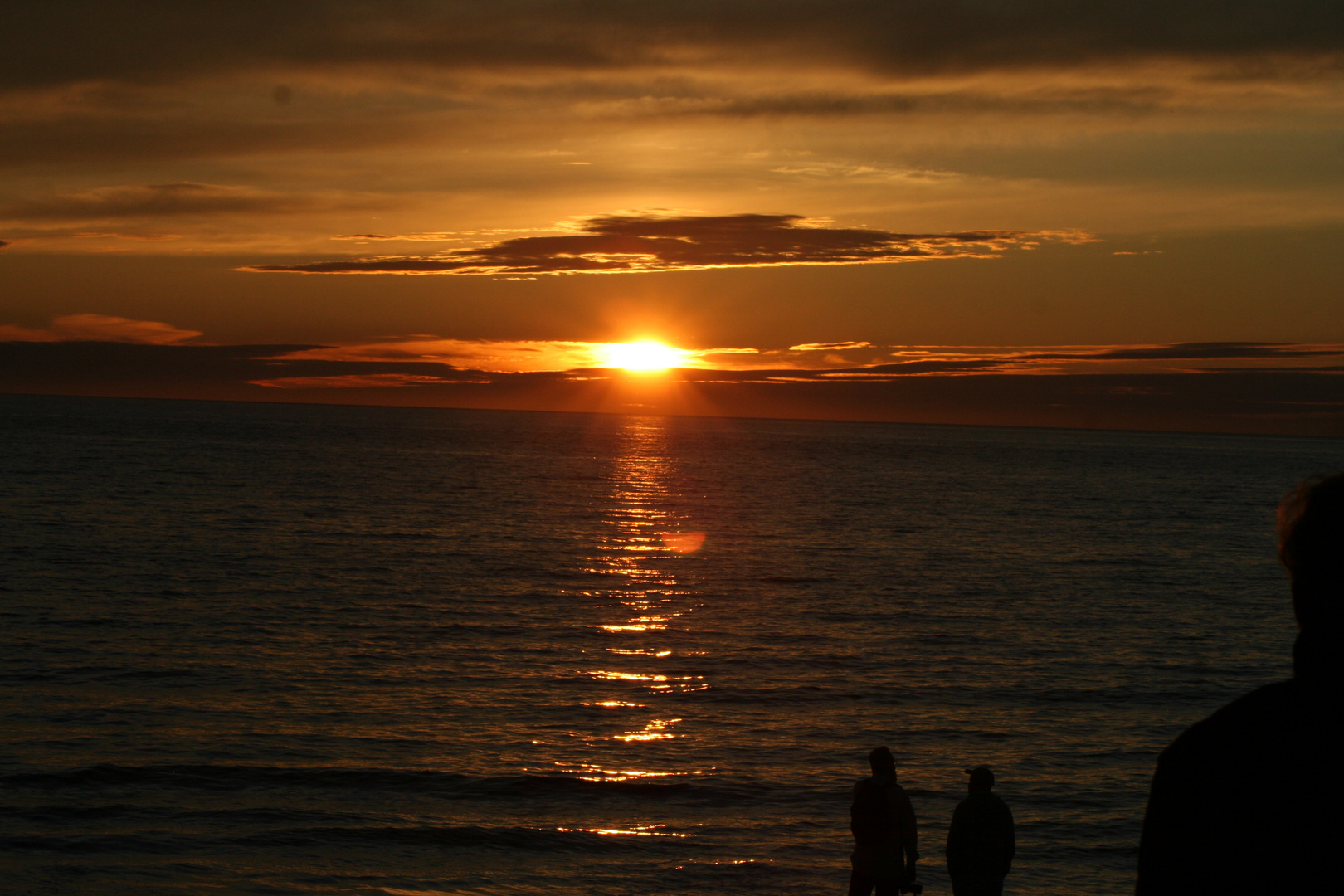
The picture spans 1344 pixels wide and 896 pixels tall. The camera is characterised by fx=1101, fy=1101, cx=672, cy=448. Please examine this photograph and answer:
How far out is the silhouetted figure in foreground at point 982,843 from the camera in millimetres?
10852

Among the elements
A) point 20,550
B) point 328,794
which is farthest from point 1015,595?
point 20,550

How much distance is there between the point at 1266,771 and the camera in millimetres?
2357

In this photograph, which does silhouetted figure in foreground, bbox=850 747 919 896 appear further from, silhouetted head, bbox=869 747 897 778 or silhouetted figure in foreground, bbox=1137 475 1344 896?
silhouetted figure in foreground, bbox=1137 475 1344 896

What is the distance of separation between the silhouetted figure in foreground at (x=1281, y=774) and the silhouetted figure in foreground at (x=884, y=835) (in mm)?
8751

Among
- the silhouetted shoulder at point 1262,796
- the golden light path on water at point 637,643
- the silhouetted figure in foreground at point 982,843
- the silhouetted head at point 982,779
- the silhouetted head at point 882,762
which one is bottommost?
the silhouetted shoulder at point 1262,796

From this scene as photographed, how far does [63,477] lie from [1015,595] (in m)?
71.4

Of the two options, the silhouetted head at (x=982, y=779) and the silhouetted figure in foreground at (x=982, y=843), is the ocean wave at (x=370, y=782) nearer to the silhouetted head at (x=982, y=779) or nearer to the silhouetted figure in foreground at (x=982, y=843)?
the silhouetted figure in foreground at (x=982, y=843)

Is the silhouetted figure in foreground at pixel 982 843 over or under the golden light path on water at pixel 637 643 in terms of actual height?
under

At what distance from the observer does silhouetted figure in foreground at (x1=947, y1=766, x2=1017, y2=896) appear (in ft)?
35.6

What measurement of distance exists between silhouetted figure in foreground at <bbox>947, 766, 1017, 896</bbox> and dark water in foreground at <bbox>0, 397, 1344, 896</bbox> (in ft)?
12.2

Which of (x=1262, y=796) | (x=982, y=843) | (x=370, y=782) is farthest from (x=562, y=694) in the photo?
(x=1262, y=796)

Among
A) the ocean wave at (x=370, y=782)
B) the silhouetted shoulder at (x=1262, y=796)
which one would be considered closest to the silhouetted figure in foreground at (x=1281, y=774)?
the silhouetted shoulder at (x=1262, y=796)

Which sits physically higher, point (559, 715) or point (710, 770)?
point (559, 715)

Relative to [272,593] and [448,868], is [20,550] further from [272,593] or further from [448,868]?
[448,868]
